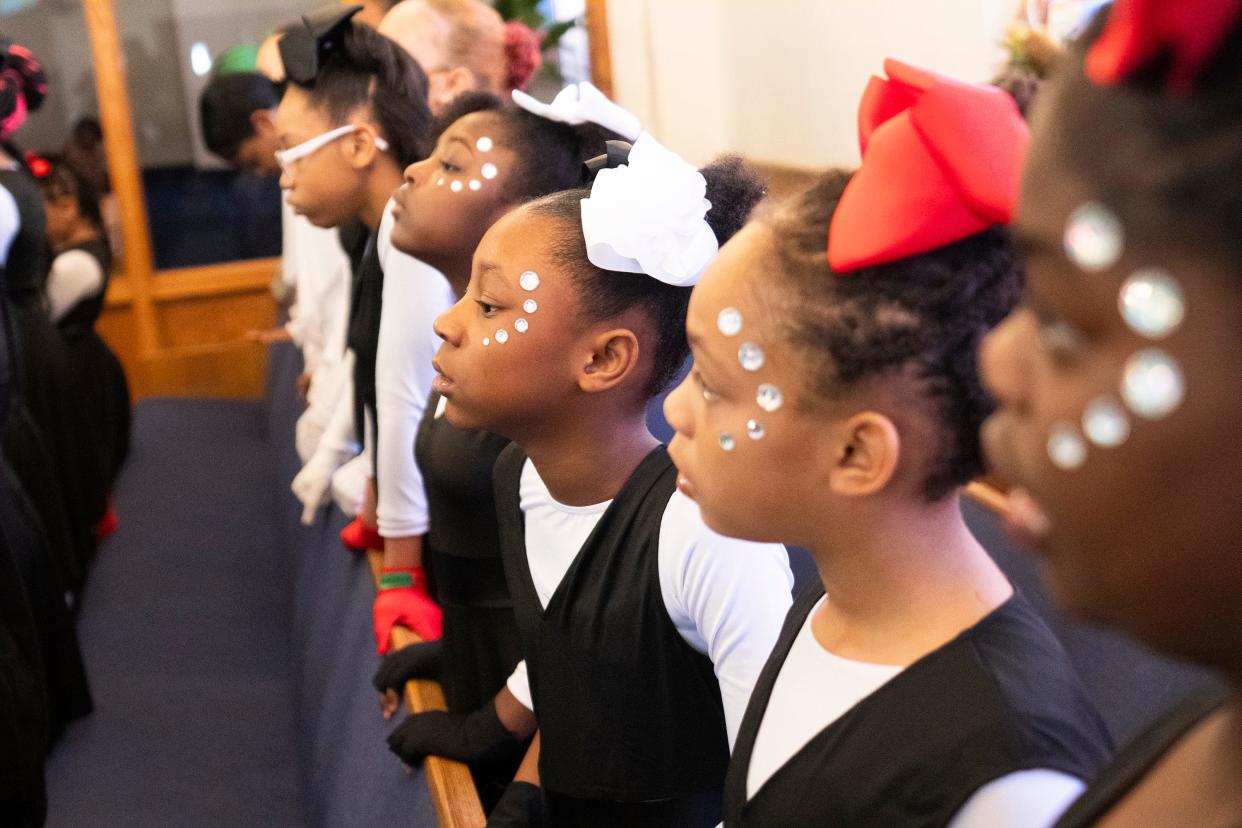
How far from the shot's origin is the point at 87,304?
157 inches

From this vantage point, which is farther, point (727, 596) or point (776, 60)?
point (776, 60)

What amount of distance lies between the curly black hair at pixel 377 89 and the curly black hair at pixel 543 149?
45 cm

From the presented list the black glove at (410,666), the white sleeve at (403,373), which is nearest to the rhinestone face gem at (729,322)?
the black glove at (410,666)

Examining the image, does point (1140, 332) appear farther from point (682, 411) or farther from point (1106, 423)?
point (682, 411)

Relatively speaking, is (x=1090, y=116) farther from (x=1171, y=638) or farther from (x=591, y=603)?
(x=591, y=603)

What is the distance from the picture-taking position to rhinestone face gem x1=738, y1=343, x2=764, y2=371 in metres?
0.84

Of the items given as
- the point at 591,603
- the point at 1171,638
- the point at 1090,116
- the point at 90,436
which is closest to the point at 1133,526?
the point at 1171,638

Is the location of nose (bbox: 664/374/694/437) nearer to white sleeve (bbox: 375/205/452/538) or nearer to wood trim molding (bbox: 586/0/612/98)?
white sleeve (bbox: 375/205/452/538)

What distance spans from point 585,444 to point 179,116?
4517 mm

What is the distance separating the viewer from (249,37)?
17.3 feet

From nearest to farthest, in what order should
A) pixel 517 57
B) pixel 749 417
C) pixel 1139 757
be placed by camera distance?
pixel 1139 757, pixel 749 417, pixel 517 57

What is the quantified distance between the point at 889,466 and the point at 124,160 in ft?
16.1

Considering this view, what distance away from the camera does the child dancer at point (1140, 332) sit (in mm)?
422

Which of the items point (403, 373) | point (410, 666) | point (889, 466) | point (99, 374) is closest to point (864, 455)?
point (889, 466)
